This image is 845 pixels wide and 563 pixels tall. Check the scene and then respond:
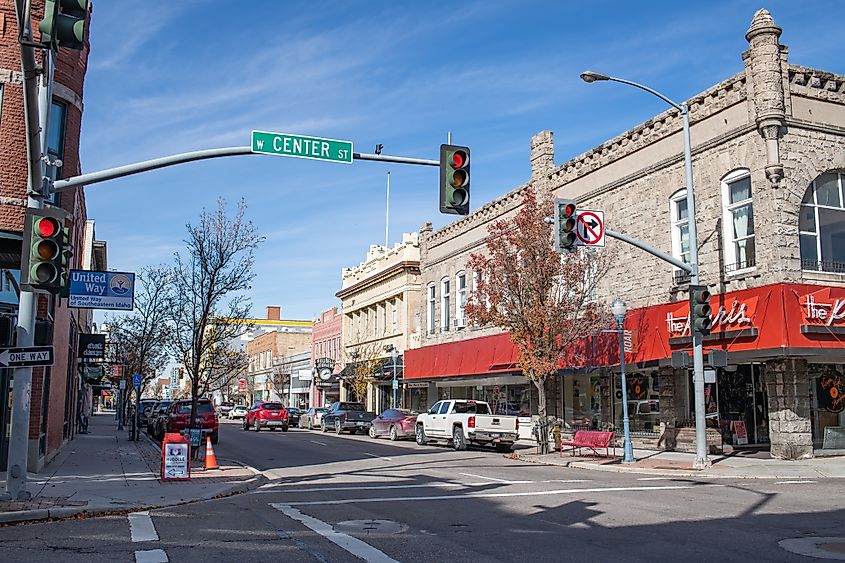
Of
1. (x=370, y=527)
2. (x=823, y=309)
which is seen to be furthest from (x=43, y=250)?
(x=823, y=309)

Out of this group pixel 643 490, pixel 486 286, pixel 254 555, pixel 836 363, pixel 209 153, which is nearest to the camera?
pixel 254 555

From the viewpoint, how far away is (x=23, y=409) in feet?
41.7

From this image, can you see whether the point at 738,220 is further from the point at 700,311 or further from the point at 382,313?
the point at 382,313

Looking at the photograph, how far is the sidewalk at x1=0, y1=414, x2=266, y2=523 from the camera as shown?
12.1 m

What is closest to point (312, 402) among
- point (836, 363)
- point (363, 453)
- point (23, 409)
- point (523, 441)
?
point (523, 441)

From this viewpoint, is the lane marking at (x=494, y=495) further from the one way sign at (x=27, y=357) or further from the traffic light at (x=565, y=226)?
the traffic light at (x=565, y=226)

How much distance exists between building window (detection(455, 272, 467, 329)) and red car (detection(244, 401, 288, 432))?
12.3 m

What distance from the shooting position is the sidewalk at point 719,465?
719 inches

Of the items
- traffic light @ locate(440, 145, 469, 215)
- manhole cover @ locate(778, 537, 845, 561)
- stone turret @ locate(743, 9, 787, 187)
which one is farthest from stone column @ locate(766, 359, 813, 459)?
traffic light @ locate(440, 145, 469, 215)

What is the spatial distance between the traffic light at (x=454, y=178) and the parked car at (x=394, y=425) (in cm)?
2242

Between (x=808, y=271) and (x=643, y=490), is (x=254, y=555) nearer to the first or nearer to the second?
(x=643, y=490)

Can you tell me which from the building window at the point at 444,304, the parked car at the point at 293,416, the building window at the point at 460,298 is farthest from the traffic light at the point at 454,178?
the parked car at the point at 293,416

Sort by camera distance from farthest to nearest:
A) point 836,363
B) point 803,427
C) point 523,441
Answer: point 523,441 < point 836,363 < point 803,427

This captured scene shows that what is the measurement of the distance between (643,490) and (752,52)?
13.0 meters
